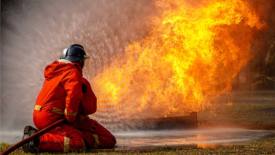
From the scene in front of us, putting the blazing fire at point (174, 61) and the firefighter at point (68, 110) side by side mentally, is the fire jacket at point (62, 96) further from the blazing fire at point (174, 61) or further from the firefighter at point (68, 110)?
the blazing fire at point (174, 61)

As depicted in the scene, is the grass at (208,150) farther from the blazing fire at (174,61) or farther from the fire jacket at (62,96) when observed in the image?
the blazing fire at (174,61)

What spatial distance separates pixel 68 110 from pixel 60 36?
23.3 feet

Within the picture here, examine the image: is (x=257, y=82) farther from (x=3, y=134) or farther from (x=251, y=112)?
(x=3, y=134)

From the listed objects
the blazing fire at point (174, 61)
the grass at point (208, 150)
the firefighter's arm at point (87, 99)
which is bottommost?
the grass at point (208, 150)

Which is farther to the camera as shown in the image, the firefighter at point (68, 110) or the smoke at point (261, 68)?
the smoke at point (261, 68)

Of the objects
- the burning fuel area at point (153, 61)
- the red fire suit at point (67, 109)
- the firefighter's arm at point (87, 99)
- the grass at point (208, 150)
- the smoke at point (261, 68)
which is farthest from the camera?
the smoke at point (261, 68)

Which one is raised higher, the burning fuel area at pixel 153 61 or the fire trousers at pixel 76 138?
the burning fuel area at pixel 153 61

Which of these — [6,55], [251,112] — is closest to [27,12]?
[6,55]

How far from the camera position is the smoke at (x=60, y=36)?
15.2 m

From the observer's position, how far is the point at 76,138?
9.47 m

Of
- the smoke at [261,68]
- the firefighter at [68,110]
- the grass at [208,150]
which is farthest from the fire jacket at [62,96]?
the smoke at [261,68]

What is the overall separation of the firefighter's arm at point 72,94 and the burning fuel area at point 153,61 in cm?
252

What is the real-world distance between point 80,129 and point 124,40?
553 cm

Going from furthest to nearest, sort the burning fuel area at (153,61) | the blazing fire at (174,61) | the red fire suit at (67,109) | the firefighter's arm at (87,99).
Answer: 1. the blazing fire at (174,61)
2. the burning fuel area at (153,61)
3. the firefighter's arm at (87,99)
4. the red fire suit at (67,109)
